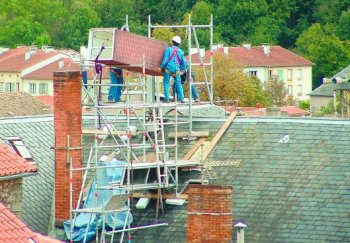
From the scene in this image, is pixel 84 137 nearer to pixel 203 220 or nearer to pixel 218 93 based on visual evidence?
pixel 203 220

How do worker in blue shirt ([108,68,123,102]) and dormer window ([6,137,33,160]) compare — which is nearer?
worker in blue shirt ([108,68,123,102])

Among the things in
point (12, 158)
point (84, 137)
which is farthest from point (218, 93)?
point (12, 158)

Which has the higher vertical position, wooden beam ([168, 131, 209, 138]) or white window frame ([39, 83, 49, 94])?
wooden beam ([168, 131, 209, 138])

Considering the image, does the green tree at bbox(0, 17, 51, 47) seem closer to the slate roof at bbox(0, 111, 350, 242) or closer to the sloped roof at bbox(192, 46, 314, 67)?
the sloped roof at bbox(192, 46, 314, 67)

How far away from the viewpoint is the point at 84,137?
135 feet

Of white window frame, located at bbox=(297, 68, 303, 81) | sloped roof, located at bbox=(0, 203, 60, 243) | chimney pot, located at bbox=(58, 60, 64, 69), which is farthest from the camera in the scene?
white window frame, located at bbox=(297, 68, 303, 81)

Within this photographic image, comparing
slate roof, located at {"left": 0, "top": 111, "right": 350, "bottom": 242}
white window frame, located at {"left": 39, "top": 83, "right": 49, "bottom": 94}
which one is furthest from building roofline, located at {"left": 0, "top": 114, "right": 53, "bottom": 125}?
white window frame, located at {"left": 39, "top": 83, "right": 49, "bottom": 94}

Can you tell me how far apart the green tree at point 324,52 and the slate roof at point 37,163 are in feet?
341

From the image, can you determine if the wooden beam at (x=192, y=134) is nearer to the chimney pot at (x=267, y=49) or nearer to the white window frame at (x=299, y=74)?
the chimney pot at (x=267, y=49)

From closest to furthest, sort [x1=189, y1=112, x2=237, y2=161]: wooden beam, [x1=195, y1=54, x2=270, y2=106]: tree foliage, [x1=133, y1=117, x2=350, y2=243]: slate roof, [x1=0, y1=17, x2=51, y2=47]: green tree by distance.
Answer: [x1=133, y1=117, x2=350, y2=243]: slate roof < [x1=189, y1=112, x2=237, y2=161]: wooden beam < [x1=195, y1=54, x2=270, y2=106]: tree foliage < [x1=0, y1=17, x2=51, y2=47]: green tree

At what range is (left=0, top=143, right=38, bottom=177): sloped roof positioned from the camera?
3406cm

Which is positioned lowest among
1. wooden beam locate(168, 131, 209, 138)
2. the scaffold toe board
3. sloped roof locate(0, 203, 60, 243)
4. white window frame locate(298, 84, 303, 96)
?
white window frame locate(298, 84, 303, 96)

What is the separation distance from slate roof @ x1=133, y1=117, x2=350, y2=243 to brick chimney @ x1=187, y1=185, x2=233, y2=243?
2129 millimetres

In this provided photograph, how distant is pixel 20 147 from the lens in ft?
132
